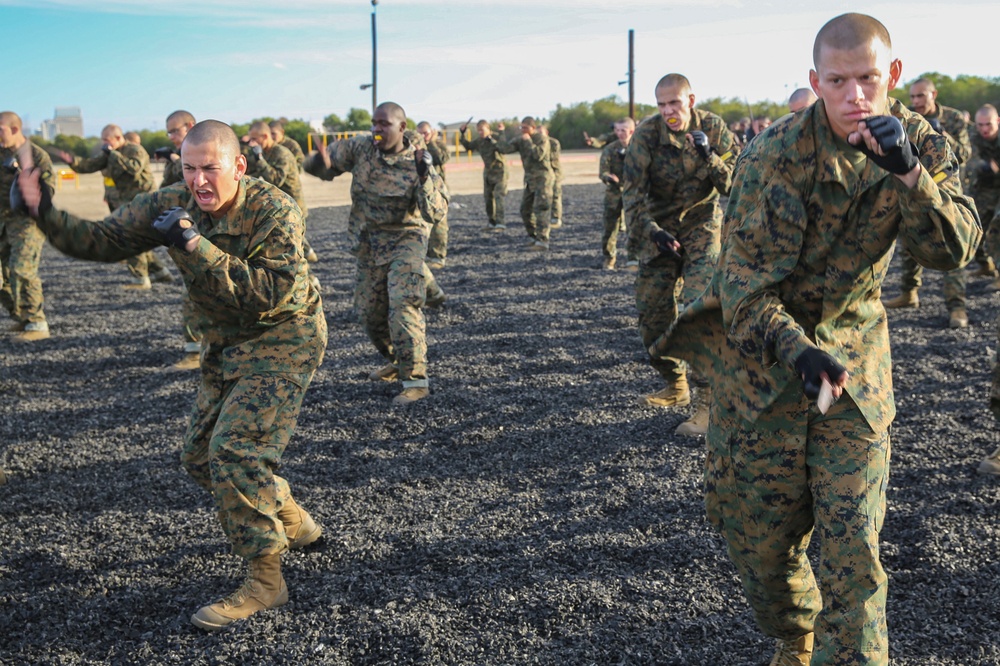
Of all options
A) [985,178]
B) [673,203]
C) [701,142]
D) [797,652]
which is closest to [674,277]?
[673,203]

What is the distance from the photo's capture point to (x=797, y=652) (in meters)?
3.10

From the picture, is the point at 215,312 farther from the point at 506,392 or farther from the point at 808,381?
the point at 506,392

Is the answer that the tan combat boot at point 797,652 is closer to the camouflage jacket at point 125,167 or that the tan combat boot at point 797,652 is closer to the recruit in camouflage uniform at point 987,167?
the recruit in camouflage uniform at point 987,167

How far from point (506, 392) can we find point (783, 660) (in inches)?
160

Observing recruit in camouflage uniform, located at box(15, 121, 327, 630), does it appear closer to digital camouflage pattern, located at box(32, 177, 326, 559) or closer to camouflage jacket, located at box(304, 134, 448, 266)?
digital camouflage pattern, located at box(32, 177, 326, 559)

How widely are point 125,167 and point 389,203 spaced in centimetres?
630

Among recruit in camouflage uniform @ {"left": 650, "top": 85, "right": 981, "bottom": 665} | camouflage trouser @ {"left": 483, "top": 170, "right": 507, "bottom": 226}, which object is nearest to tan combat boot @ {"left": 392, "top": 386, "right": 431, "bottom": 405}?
recruit in camouflage uniform @ {"left": 650, "top": 85, "right": 981, "bottom": 665}

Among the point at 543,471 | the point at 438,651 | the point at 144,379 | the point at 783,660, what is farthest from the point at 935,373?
the point at 144,379

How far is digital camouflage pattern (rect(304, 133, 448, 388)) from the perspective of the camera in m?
6.85

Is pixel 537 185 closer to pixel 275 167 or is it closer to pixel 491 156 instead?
pixel 491 156

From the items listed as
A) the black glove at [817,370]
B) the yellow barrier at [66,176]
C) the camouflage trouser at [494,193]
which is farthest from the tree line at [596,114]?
the black glove at [817,370]

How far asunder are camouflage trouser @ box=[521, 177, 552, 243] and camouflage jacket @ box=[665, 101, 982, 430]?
12.4 m

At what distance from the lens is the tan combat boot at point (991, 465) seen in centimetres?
505

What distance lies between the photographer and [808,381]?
7.52 ft
